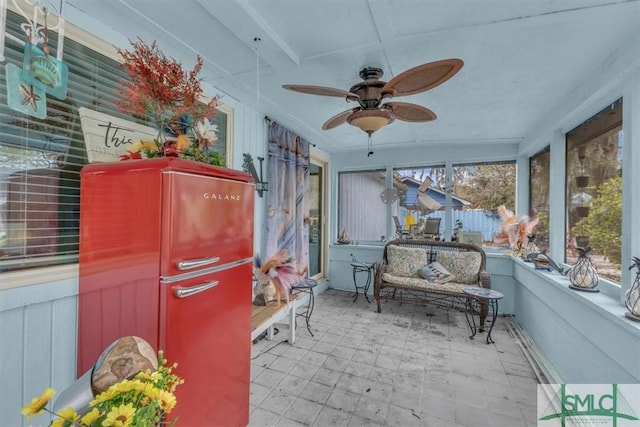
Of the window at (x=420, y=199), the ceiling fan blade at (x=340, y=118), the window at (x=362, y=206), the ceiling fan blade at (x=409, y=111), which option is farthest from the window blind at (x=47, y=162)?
the window at (x=420, y=199)

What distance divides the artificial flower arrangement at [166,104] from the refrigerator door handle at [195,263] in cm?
54

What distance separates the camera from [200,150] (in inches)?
58.3

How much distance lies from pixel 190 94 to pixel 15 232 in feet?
3.49

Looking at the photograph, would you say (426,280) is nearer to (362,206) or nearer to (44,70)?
(362,206)

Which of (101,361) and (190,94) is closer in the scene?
(101,361)

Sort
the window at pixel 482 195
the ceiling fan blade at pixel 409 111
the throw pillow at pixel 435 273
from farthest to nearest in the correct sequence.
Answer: the window at pixel 482 195 → the throw pillow at pixel 435 273 → the ceiling fan blade at pixel 409 111

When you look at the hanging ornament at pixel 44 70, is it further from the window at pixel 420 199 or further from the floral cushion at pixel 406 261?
the window at pixel 420 199

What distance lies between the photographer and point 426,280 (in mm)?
3658

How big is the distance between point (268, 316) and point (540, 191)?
363cm

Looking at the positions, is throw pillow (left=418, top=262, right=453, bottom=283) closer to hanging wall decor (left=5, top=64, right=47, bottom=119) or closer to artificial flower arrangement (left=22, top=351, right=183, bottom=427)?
artificial flower arrangement (left=22, top=351, right=183, bottom=427)

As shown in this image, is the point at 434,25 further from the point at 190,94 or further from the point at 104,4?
the point at 104,4

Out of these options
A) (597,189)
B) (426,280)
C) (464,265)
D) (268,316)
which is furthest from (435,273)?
(268,316)

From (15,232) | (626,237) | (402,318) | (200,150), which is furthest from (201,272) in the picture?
(402,318)

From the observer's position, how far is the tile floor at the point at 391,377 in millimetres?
1832
